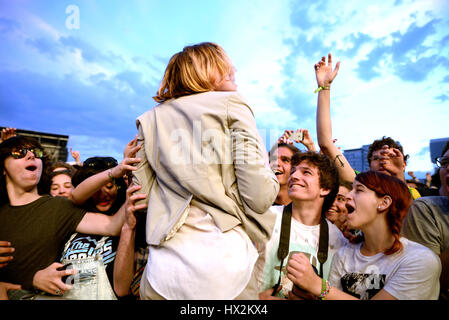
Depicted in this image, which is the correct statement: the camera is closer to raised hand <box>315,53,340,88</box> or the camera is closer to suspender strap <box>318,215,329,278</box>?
raised hand <box>315,53,340,88</box>

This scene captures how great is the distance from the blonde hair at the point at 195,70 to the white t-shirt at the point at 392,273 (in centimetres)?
179

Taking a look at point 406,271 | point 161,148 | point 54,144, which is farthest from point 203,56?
point 54,144

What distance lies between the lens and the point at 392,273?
193 centimetres

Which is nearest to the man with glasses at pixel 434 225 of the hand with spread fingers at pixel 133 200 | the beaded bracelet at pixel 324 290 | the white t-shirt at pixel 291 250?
the white t-shirt at pixel 291 250

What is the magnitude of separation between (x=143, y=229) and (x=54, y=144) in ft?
110

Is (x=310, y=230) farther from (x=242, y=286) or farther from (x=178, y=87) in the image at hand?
(x=178, y=87)

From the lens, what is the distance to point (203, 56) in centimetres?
178

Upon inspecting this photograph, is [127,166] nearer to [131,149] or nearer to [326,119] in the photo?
[131,149]

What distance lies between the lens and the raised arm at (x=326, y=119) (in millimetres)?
3283

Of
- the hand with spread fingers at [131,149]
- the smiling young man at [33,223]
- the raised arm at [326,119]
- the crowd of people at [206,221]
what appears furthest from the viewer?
the raised arm at [326,119]

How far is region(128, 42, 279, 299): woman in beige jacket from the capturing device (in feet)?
4.59

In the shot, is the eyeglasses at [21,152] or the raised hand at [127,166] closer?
the raised hand at [127,166]

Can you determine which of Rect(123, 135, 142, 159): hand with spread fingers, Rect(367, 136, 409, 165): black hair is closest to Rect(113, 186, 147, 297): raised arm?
Rect(123, 135, 142, 159): hand with spread fingers

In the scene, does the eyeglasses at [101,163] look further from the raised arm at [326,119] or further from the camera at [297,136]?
the camera at [297,136]
